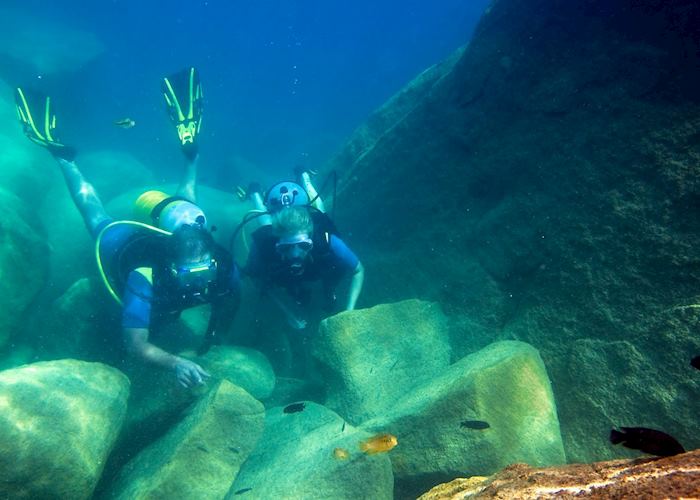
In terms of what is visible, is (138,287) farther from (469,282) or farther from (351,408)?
(469,282)

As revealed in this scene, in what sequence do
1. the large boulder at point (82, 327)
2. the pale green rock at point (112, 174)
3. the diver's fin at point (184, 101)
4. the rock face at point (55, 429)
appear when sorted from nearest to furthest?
the rock face at point (55, 429) < the large boulder at point (82, 327) < the diver's fin at point (184, 101) < the pale green rock at point (112, 174)

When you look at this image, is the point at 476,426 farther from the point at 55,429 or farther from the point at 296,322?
the point at 55,429

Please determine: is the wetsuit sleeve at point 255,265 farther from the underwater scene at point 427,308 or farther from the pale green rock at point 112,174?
the pale green rock at point 112,174

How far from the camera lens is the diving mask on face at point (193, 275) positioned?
528cm

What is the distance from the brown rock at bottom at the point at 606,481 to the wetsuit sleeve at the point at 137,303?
465 centimetres

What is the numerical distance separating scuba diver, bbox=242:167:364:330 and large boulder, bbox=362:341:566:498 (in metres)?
2.70

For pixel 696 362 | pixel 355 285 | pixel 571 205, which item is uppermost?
pixel 571 205

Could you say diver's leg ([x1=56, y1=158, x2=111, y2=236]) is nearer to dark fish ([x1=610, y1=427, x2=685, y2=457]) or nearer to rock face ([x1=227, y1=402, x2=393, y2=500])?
rock face ([x1=227, y1=402, x2=393, y2=500])

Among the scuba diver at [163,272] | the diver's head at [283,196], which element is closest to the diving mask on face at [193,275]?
the scuba diver at [163,272]

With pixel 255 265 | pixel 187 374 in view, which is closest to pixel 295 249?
pixel 255 265

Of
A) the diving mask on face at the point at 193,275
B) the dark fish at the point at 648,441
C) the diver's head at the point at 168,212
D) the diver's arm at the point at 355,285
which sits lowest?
the dark fish at the point at 648,441

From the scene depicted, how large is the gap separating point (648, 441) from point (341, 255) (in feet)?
16.4

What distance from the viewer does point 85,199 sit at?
26.3 ft

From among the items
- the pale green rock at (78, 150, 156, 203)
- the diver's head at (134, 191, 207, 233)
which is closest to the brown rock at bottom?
the diver's head at (134, 191, 207, 233)
